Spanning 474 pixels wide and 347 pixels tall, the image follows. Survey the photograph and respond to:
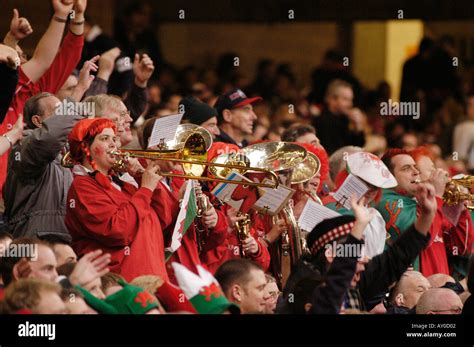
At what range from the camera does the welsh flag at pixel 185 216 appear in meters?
9.14

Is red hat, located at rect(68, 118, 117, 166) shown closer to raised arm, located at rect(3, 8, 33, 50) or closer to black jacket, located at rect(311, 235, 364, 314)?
raised arm, located at rect(3, 8, 33, 50)

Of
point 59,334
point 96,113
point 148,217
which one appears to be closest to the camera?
point 59,334

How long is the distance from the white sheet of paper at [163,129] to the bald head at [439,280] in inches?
82.2

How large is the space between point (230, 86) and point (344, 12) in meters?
1.59

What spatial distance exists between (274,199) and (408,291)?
114cm

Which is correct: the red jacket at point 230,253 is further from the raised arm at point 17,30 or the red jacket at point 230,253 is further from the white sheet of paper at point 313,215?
the raised arm at point 17,30

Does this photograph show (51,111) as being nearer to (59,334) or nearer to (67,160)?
(67,160)

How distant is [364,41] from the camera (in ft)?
71.2

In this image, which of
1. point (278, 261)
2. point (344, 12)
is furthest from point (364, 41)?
point (278, 261)

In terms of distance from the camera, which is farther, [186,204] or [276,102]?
[276,102]

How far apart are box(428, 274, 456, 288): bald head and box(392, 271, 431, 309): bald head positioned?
22cm

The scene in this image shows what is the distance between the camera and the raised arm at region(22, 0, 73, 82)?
33.0 ft

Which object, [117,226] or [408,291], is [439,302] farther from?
[117,226]
